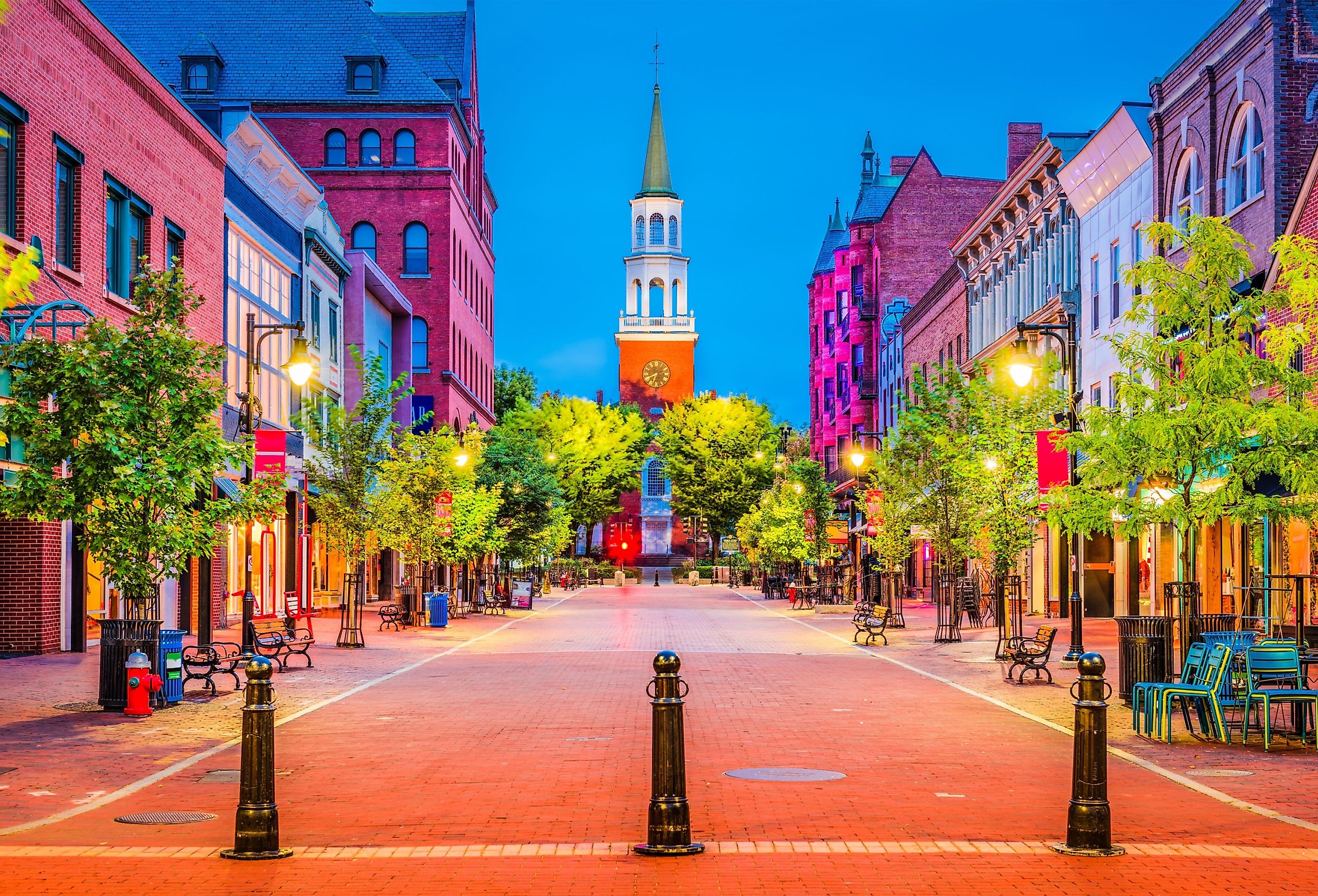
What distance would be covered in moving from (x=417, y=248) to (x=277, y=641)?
146 feet

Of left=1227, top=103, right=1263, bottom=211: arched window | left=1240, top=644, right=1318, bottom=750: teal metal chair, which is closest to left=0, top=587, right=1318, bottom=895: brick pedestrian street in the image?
left=1240, top=644, right=1318, bottom=750: teal metal chair

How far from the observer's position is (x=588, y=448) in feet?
350

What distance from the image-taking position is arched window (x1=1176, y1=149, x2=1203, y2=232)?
1296 inches

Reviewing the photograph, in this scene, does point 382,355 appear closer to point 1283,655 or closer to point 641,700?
point 641,700

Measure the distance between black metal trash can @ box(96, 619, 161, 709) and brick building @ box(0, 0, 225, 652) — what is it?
4873 mm

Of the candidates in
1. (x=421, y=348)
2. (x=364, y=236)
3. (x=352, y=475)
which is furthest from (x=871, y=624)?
(x=364, y=236)

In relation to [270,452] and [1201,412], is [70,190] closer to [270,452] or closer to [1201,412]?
[270,452]

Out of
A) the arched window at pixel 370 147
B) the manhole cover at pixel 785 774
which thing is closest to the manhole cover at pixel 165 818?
the manhole cover at pixel 785 774

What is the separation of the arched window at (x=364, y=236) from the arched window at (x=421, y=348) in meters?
3.68

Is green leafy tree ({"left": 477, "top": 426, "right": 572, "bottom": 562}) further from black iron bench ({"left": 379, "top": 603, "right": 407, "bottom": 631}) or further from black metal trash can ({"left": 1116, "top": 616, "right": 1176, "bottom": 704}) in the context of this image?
black metal trash can ({"left": 1116, "top": 616, "right": 1176, "bottom": 704})

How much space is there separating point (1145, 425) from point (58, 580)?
58.5ft

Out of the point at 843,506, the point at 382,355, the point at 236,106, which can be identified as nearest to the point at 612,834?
the point at 236,106

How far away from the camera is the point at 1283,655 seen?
1523cm

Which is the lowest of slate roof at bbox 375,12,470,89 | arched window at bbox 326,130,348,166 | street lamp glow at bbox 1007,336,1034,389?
street lamp glow at bbox 1007,336,1034,389
